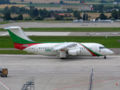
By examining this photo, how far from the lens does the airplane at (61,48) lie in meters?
49.0

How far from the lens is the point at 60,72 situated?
3894cm

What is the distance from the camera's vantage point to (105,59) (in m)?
49.0

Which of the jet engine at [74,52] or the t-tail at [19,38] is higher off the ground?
the t-tail at [19,38]

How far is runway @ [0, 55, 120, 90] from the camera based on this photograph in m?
32.2

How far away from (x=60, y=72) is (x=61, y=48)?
9631mm

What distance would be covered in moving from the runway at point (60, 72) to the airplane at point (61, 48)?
3.05 ft

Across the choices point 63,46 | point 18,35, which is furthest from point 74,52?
point 18,35

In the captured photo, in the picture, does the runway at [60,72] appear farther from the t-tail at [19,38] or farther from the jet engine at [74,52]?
the t-tail at [19,38]

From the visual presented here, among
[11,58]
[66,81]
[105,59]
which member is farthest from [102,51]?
[66,81]

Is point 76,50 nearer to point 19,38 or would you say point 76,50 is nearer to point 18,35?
point 19,38

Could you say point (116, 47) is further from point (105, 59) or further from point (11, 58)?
point (11, 58)

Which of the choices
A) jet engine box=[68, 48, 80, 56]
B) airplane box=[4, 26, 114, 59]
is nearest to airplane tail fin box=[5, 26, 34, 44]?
airplane box=[4, 26, 114, 59]

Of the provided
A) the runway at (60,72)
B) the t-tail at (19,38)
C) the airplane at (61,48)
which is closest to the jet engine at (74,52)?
the airplane at (61,48)

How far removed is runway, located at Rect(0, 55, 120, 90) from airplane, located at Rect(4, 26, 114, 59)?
3.05 ft
